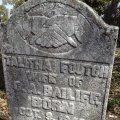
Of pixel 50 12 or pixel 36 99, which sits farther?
pixel 36 99

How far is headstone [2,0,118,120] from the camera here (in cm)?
240

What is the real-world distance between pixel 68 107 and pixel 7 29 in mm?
1189

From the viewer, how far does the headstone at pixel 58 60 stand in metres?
2.40

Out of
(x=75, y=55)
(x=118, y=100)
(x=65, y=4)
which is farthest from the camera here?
(x=118, y=100)

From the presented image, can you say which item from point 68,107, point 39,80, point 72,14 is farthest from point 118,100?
point 72,14

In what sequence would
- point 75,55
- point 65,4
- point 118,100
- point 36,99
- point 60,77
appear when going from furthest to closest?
point 118,100 < point 36,99 < point 60,77 < point 75,55 < point 65,4

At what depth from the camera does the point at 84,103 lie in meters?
2.77

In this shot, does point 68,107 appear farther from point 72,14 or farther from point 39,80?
point 72,14

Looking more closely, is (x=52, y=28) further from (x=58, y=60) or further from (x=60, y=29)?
(x=58, y=60)

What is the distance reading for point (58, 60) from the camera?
264cm

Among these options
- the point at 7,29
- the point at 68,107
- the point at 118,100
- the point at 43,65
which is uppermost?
the point at 7,29

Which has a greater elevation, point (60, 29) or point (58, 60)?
point (60, 29)

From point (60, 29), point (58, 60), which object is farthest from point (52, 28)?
point (58, 60)

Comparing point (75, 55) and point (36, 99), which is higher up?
point (75, 55)
